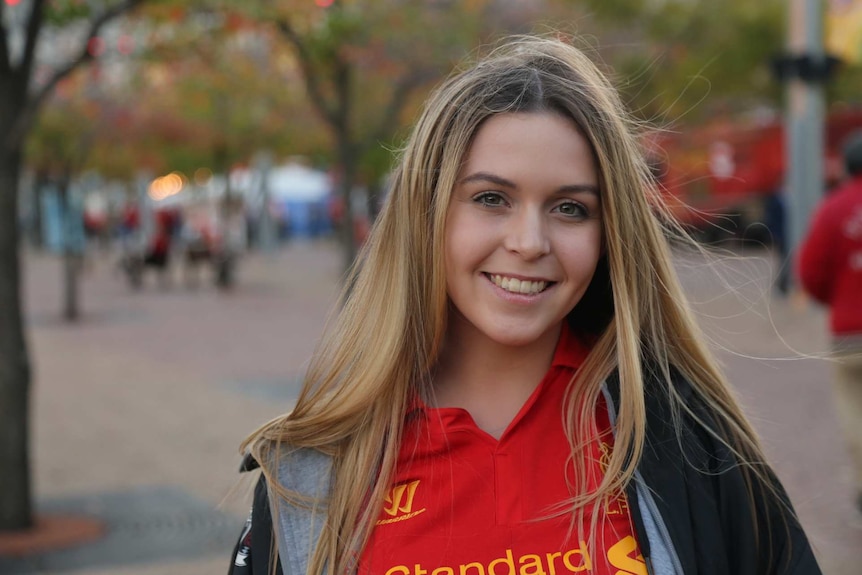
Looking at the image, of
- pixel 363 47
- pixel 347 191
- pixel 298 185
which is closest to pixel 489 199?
pixel 347 191

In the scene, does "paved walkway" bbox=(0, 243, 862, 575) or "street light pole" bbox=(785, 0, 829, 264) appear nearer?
"paved walkway" bbox=(0, 243, 862, 575)

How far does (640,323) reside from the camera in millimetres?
2074

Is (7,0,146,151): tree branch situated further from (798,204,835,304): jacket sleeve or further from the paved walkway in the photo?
(798,204,835,304): jacket sleeve

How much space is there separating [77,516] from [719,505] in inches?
212

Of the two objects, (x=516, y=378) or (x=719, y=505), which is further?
(x=516, y=378)

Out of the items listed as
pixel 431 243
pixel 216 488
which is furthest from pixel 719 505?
pixel 216 488

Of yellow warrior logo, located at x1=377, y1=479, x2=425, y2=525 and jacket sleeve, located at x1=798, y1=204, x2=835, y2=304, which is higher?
jacket sleeve, located at x1=798, y1=204, x2=835, y2=304

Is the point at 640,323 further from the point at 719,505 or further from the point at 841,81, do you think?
the point at 841,81

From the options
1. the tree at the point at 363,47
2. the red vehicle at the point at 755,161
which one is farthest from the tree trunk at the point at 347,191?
the red vehicle at the point at 755,161

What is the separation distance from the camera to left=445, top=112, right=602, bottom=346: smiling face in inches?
76.7

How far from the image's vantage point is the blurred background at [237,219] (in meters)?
5.87

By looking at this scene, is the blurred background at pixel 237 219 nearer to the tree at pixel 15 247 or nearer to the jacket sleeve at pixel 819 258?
the tree at pixel 15 247

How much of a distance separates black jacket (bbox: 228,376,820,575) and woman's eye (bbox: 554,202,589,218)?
1.24 feet

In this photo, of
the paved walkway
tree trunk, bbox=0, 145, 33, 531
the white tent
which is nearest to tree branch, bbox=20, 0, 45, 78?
tree trunk, bbox=0, 145, 33, 531
